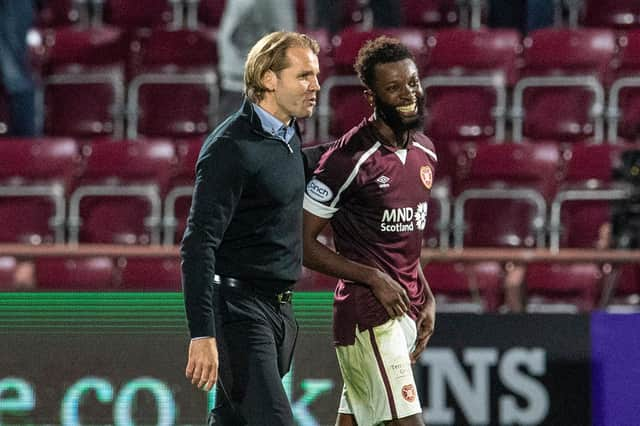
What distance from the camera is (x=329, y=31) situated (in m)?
10.5

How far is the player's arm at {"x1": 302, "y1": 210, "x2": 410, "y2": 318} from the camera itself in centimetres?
510

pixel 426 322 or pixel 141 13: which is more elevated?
pixel 141 13

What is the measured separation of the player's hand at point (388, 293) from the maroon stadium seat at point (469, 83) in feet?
15.3

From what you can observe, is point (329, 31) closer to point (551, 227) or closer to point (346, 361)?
point (551, 227)

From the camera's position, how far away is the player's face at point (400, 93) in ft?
16.8

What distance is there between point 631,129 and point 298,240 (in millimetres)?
5669

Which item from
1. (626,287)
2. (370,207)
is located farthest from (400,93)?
(626,287)

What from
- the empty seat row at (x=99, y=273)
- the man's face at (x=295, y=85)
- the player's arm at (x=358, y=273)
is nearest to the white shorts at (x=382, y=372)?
the player's arm at (x=358, y=273)

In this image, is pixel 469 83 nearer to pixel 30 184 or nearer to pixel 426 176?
pixel 30 184

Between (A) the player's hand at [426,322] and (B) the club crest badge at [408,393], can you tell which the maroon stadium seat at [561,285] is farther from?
(B) the club crest badge at [408,393]

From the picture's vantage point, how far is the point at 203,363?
4160 millimetres

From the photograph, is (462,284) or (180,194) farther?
(180,194)

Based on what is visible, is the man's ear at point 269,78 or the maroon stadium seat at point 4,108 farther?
the maroon stadium seat at point 4,108

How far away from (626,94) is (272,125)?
5.89 metres
